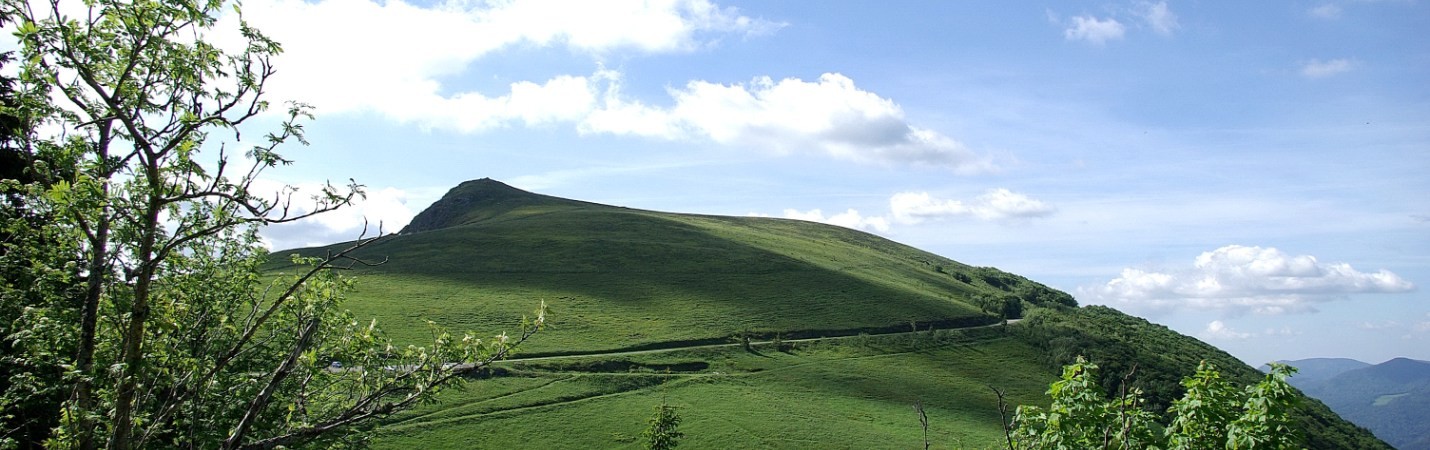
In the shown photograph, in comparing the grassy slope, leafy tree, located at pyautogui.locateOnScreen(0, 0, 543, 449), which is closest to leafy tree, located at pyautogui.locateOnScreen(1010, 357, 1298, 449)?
leafy tree, located at pyautogui.locateOnScreen(0, 0, 543, 449)

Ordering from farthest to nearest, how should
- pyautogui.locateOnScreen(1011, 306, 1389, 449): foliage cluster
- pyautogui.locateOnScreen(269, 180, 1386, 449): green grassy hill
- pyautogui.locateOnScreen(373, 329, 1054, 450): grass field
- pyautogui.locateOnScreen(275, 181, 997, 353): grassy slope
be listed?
pyautogui.locateOnScreen(1011, 306, 1389, 449): foliage cluster, pyautogui.locateOnScreen(275, 181, 997, 353): grassy slope, pyautogui.locateOnScreen(269, 180, 1386, 449): green grassy hill, pyautogui.locateOnScreen(373, 329, 1054, 450): grass field

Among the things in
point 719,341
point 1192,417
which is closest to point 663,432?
point 719,341

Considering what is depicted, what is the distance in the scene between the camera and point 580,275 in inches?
5507

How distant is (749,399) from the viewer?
9444 centimetres

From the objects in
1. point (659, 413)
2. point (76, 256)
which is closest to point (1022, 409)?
point (76, 256)

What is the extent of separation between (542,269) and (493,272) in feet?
27.8

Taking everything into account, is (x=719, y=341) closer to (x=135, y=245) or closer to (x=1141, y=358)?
(x=1141, y=358)

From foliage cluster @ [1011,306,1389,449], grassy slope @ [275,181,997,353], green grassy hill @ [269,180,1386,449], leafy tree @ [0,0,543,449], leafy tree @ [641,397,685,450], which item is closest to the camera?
leafy tree @ [0,0,543,449]

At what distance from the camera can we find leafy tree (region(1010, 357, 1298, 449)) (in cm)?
1249

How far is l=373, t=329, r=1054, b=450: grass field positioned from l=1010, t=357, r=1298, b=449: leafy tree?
57.5m

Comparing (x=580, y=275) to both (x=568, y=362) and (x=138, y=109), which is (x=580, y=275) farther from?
(x=138, y=109)

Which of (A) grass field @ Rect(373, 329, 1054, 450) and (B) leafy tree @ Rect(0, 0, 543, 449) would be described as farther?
(A) grass field @ Rect(373, 329, 1054, 450)

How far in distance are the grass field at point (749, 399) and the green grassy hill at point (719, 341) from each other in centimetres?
27

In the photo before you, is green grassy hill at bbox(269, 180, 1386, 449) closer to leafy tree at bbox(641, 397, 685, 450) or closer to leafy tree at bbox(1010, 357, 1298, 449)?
leafy tree at bbox(641, 397, 685, 450)
